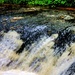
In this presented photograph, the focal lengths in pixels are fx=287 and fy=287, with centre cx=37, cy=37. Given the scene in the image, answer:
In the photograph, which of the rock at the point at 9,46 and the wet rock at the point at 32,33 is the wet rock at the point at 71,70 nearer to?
the wet rock at the point at 32,33

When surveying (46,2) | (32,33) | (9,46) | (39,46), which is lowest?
(9,46)

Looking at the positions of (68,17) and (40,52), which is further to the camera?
(68,17)

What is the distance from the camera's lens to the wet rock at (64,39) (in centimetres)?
Result: 721

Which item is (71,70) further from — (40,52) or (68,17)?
(68,17)

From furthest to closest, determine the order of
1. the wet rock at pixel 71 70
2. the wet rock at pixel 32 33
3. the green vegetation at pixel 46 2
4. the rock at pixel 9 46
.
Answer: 1. the green vegetation at pixel 46 2
2. the wet rock at pixel 32 33
3. the rock at pixel 9 46
4. the wet rock at pixel 71 70

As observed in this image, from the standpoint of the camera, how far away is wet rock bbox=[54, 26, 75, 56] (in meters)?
7.21

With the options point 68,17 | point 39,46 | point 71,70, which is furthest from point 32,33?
point 71,70

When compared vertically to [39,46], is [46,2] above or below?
Result: above

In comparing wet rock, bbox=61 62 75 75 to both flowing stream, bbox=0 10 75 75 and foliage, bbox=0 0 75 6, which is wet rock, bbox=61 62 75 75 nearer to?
flowing stream, bbox=0 10 75 75

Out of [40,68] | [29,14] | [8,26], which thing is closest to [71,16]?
[29,14]

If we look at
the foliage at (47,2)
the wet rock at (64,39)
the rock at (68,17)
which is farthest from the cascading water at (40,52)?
the foliage at (47,2)

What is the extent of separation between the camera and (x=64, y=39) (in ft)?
24.3

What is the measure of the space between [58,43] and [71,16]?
2110 millimetres

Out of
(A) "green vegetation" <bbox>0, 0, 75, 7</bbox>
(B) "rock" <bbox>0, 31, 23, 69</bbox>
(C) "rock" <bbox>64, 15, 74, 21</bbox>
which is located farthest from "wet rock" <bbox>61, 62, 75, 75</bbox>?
(A) "green vegetation" <bbox>0, 0, 75, 7</bbox>
